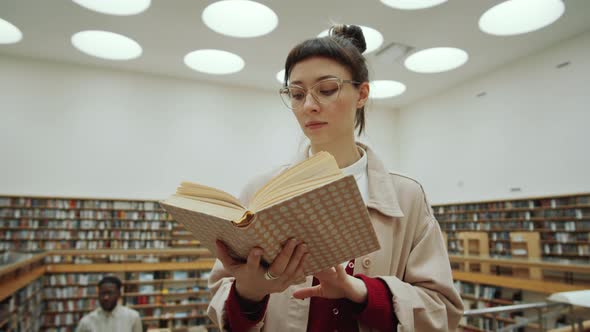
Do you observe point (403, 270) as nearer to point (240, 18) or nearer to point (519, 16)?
point (240, 18)

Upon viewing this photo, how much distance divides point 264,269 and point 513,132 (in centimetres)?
955

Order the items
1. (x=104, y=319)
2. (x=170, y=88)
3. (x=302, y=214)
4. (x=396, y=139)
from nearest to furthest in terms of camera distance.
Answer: (x=302, y=214) → (x=104, y=319) → (x=170, y=88) → (x=396, y=139)

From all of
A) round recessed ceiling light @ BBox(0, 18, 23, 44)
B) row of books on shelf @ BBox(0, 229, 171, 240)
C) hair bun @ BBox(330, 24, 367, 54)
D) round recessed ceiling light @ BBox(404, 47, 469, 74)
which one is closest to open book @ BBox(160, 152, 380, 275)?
hair bun @ BBox(330, 24, 367, 54)

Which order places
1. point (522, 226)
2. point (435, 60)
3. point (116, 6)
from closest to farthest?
point (116, 6) → point (522, 226) → point (435, 60)

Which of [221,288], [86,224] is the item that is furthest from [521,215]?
[86,224]

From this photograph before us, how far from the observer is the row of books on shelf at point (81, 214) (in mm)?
7988

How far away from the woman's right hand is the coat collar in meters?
0.35

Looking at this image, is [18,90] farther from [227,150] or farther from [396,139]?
[396,139]

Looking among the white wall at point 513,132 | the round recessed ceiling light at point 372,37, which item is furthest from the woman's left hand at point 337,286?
the white wall at point 513,132

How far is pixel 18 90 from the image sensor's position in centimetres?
871

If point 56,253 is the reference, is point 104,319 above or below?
below

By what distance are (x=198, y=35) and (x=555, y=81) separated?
7.92 m

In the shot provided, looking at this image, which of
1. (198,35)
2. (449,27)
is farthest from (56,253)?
(449,27)

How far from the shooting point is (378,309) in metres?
0.90
